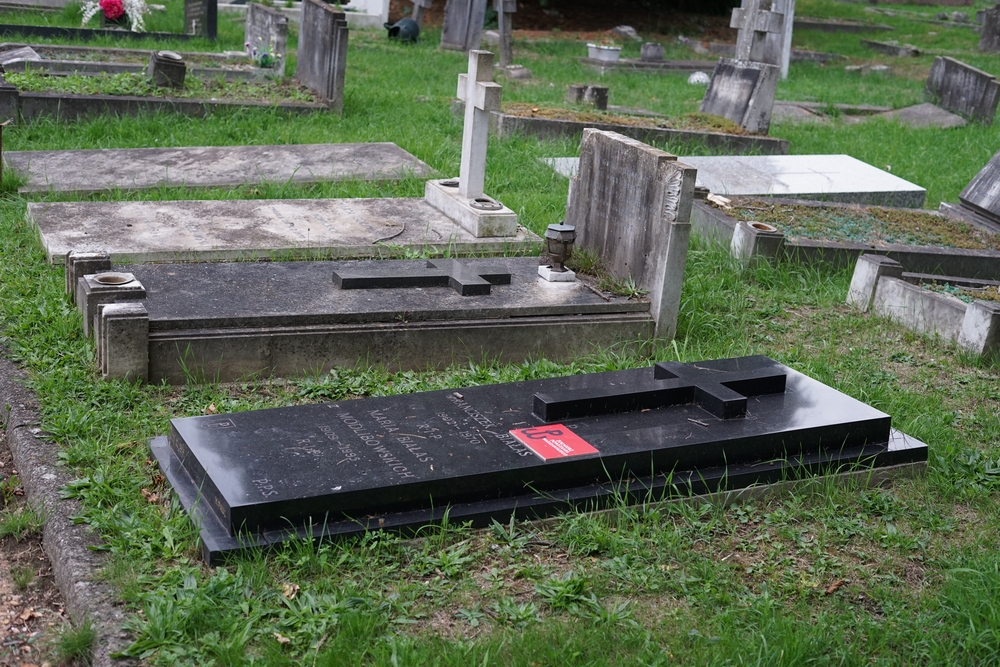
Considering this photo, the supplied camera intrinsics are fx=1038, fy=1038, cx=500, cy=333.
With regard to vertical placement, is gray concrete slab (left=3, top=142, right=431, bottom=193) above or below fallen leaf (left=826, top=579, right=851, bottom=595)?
above

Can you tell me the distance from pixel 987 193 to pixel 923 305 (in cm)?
237

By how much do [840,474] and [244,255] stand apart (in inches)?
126

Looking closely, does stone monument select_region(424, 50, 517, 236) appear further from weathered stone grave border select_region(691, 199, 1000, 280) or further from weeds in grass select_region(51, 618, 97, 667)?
weeds in grass select_region(51, 618, 97, 667)

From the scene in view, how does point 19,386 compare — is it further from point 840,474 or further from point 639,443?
point 840,474

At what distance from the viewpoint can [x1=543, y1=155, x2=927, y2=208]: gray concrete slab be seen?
26.2 feet

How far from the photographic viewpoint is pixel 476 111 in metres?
6.04

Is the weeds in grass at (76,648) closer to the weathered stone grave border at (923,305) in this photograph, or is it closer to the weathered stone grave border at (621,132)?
the weathered stone grave border at (923,305)

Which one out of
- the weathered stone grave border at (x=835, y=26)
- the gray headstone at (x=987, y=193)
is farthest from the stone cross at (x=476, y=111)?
the weathered stone grave border at (x=835, y=26)

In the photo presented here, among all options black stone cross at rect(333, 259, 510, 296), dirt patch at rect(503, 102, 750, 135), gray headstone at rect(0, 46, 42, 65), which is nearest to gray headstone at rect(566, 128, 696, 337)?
black stone cross at rect(333, 259, 510, 296)

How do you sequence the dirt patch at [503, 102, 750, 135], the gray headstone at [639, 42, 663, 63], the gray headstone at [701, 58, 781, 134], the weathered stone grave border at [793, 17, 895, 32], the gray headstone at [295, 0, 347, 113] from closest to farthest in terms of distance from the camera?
the gray headstone at [295, 0, 347, 113] → the dirt patch at [503, 102, 750, 135] → the gray headstone at [701, 58, 781, 134] → the gray headstone at [639, 42, 663, 63] → the weathered stone grave border at [793, 17, 895, 32]

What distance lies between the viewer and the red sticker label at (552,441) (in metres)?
3.44

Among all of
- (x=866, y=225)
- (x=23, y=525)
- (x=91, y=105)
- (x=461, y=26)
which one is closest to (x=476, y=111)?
(x=866, y=225)

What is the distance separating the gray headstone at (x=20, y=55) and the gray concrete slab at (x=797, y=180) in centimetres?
542

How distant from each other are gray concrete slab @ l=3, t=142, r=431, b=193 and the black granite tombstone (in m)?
3.70
